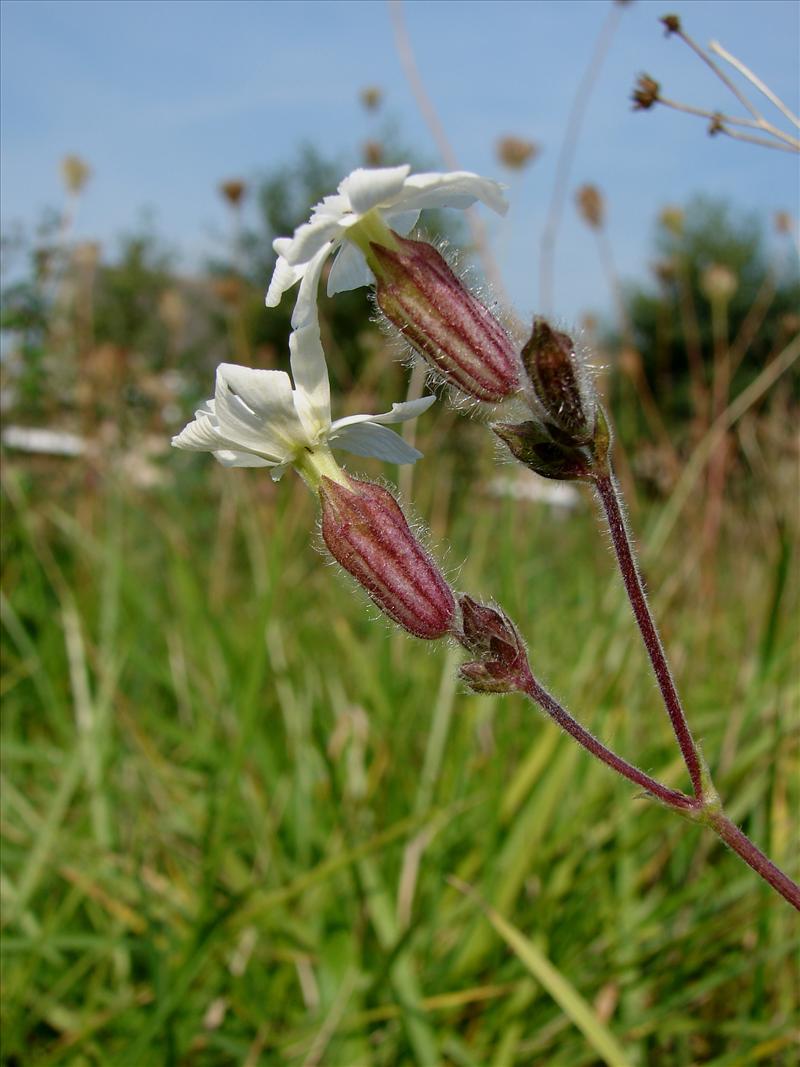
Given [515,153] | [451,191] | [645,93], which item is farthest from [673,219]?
[451,191]

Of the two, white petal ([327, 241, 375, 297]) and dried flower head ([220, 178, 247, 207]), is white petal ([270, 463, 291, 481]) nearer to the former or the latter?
white petal ([327, 241, 375, 297])

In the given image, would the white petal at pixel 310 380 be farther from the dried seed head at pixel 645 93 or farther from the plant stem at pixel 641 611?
the dried seed head at pixel 645 93

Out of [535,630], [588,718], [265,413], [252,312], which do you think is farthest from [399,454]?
[252,312]

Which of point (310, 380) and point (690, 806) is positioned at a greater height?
point (310, 380)

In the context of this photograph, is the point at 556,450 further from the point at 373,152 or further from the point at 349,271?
the point at 373,152

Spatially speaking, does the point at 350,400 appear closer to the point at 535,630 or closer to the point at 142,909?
the point at 535,630

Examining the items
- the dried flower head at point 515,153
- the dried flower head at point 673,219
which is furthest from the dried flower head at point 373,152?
the dried flower head at point 673,219
